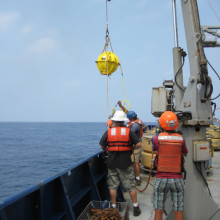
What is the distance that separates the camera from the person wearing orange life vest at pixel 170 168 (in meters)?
3.20

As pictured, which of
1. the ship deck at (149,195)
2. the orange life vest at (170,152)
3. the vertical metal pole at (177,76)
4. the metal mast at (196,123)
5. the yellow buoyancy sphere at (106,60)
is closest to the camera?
the orange life vest at (170,152)

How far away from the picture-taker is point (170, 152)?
3211 millimetres

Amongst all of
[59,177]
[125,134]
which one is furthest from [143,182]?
[59,177]

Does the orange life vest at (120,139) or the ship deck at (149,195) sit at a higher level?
the orange life vest at (120,139)

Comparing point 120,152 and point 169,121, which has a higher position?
point 169,121

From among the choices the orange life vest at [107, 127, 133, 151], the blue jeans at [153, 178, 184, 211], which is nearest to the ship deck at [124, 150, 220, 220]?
the blue jeans at [153, 178, 184, 211]

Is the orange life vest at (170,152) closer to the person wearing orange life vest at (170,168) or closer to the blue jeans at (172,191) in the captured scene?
the person wearing orange life vest at (170,168)

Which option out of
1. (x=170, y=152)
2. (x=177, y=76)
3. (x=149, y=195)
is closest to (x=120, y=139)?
(x=170, y=152)

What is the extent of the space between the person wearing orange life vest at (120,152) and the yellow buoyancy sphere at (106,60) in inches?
52.2

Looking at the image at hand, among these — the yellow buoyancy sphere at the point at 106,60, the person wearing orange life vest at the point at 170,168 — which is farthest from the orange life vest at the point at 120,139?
the yellow buoyancy sphere at the point at 106,60

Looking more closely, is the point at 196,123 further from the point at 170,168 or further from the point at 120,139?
the point at 120,139

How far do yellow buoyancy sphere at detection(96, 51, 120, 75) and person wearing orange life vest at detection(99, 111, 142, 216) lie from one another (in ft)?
4.35

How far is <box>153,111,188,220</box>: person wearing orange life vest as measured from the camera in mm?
3201

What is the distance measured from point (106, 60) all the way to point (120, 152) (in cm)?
195
